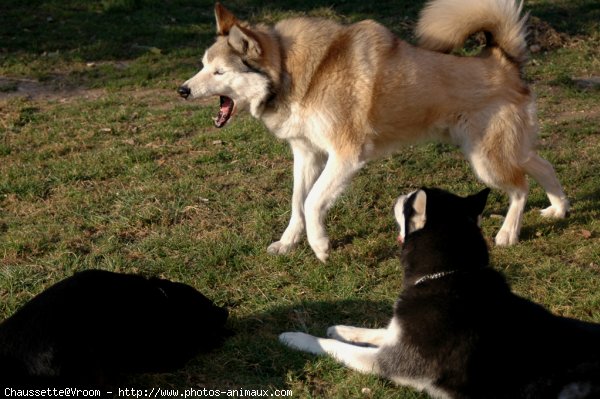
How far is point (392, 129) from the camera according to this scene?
4.93 m

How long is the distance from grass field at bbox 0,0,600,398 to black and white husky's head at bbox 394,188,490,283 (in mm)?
613

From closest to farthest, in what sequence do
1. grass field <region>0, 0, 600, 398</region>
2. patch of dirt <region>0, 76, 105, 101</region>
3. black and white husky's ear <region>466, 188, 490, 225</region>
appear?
black and white husky's ear <region>466, 188, 490, 225</region>
grass field <region>0, 0, 600, 398</region>
patch of dirt <region>0, 76, 105, 101</region>

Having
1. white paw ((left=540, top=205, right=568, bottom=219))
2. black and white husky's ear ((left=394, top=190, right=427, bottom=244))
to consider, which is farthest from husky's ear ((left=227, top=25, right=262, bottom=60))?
white paw ((left=540, top=205, right=568, bottom=219))

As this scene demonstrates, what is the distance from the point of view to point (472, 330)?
3158 millimetres

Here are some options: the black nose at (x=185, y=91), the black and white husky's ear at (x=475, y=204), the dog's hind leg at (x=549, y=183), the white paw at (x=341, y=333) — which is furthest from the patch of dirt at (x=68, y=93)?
the black and white husky's ear at (x=475, y=204)

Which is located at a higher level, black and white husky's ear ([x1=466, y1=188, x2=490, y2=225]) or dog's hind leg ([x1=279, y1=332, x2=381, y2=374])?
black and white husky's ear ([x1=466, y1=188, x2=490, y2=225])

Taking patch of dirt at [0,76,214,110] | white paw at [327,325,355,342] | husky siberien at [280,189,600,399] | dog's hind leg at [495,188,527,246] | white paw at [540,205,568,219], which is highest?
husky siberien at [280,189,600,399]

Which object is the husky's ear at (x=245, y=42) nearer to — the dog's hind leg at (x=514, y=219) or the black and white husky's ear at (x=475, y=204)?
the black and white husky's ear at (x=475, y=204)

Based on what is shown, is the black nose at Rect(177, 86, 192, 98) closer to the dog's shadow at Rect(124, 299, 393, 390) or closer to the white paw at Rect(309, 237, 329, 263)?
the white paw at Rect(309, 237, 329, 263)

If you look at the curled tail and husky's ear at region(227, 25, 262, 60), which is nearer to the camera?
husky's ear at region(227, 25, 262, 60)

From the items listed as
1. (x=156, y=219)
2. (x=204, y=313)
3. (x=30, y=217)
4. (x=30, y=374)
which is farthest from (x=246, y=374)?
(x=30, y=217)

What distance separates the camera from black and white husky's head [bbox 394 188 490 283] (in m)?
3.46

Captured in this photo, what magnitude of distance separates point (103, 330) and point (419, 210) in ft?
5.25

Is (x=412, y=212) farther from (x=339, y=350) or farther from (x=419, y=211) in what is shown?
(x=339, y=350)
